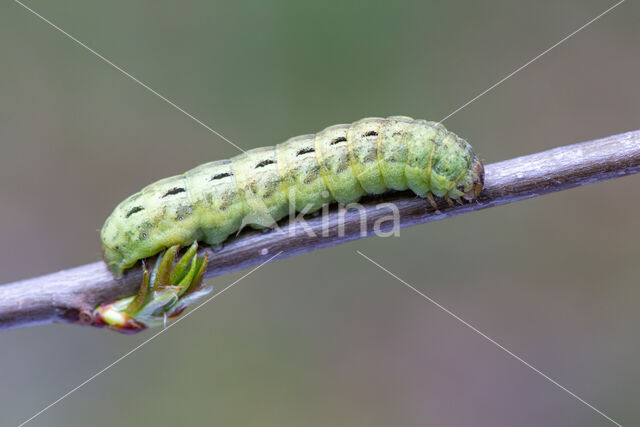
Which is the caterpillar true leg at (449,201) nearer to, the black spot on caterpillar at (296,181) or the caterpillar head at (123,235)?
the black spot on caterpillar at (296,181)

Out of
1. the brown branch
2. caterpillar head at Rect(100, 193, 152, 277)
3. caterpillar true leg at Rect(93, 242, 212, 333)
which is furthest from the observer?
caterpillar head at Rect(100, 193, 152, 277)

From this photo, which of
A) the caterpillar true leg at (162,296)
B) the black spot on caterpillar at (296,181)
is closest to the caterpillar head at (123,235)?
the black spot on caterpillar at (296,181)

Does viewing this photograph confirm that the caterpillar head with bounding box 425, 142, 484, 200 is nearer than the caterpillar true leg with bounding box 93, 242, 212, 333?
No

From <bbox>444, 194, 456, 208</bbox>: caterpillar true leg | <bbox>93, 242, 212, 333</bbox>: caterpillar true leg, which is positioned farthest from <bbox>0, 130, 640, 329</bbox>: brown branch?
<bbox>93, 242, 212, 333</bbox>: caterpillar true leg

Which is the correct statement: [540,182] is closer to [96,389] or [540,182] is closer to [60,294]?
[60,294]

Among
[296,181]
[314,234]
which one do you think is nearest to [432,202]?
[314,234]

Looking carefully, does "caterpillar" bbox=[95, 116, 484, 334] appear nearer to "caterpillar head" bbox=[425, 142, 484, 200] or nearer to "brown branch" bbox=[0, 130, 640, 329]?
"caterpillar head" bbox=[425, 142, 484, 200]

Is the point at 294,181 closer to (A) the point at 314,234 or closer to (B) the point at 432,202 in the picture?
(A) the point at 314,234
